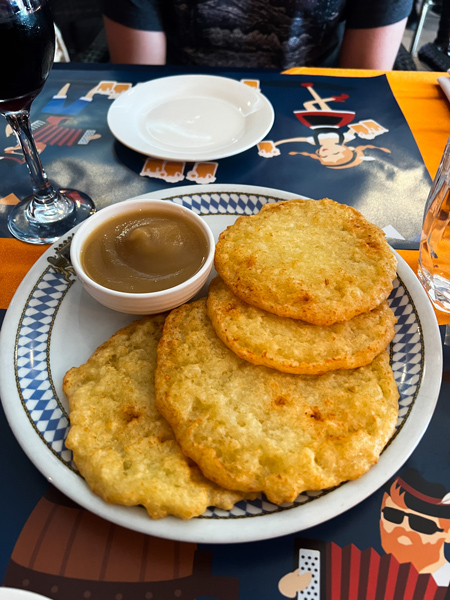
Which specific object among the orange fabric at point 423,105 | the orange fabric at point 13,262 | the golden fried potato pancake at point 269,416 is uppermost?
the orange fabric at point 423,105

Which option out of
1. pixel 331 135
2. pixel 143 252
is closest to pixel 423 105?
pixel 331 135

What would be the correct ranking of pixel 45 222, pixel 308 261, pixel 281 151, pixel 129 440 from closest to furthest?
pixel 129 440 < pixel 308 261 < pixel 45 222 < pixel 281 151

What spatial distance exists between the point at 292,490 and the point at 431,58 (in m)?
3.37

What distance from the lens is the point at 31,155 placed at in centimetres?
189

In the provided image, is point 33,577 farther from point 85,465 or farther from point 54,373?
point 54,373

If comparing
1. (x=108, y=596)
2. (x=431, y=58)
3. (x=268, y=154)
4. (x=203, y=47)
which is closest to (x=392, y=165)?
(x=268, y=154)

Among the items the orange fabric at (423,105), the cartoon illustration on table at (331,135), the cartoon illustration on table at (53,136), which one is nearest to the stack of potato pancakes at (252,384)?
the cartoon illustration on table at (331,135)

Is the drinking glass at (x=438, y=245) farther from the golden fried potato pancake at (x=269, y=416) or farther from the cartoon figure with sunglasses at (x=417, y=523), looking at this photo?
the cartoon figure with sunglasses at (x=417, y=523)

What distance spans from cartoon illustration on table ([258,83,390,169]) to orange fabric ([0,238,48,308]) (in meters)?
1.21

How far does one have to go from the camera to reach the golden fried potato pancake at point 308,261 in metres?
1.38

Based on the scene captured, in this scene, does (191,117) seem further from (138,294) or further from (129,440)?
(129,440)

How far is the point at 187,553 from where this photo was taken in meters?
1.10

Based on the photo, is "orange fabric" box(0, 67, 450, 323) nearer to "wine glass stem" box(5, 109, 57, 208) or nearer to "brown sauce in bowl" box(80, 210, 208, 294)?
"wine glass stem" box(5, 109, 57, 208)

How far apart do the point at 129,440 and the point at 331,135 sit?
6.37ft
